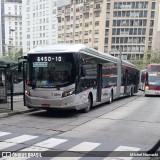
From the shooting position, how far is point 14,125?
11.0 m

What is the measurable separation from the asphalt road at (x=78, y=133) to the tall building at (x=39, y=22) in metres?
115

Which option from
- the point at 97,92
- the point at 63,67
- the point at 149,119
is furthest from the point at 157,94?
the point at 63,67

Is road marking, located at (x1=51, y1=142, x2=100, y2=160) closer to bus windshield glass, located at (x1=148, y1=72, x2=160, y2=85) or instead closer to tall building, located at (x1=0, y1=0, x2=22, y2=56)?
bus windshield glass, located at (x1=148, y1=72, x2=160, y2=85)

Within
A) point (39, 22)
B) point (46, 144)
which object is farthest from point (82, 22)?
point (46, 144)

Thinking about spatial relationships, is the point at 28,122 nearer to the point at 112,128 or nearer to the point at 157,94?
the point at 112,128

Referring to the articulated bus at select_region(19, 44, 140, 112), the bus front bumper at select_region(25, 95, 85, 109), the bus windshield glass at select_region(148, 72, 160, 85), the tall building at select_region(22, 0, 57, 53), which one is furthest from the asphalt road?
the tall building at select_region(22, 0, 57, 53)

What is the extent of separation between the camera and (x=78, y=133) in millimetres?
9781

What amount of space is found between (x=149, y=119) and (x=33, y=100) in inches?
203

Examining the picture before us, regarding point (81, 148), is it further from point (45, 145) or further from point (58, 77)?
point (58, 77)

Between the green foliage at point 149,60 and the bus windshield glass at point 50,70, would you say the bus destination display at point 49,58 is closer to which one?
the bus windshield glass at point 50,70

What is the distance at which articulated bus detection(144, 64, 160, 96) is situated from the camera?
29.0 m

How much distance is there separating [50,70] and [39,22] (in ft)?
396

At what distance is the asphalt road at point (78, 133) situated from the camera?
7945 millimetres

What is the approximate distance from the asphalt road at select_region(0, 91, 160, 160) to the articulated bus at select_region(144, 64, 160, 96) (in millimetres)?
15458
